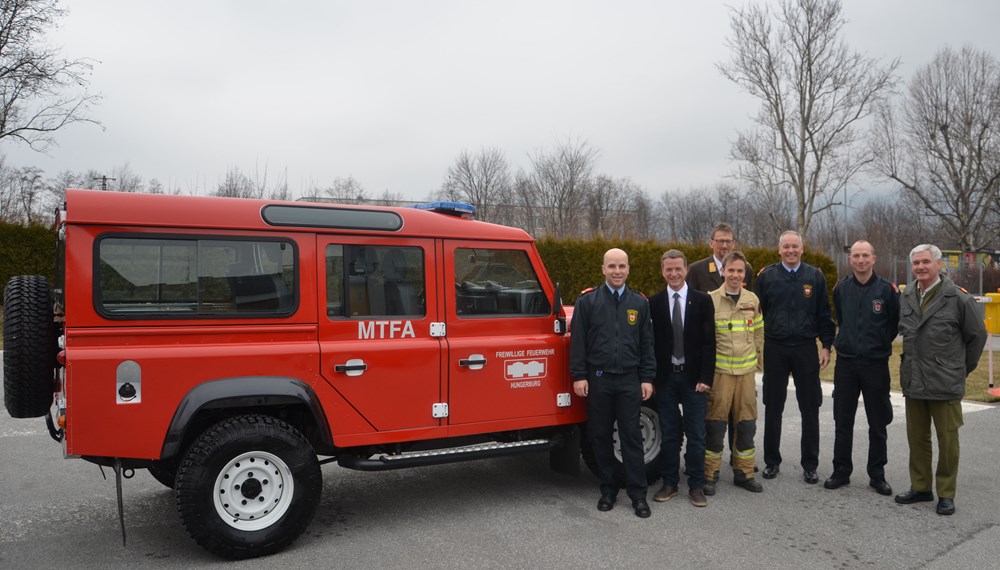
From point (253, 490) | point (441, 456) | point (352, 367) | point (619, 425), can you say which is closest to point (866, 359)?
point (619, 425)

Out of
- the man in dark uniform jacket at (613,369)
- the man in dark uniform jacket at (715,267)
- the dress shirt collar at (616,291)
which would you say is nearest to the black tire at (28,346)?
the man in dark uniform jacket at (613,369)

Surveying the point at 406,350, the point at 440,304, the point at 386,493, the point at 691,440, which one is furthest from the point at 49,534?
the point at 691,440

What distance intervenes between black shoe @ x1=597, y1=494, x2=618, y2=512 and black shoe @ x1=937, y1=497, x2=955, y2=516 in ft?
7.47

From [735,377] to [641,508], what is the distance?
51.1 inches

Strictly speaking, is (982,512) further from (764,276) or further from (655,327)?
(655,327)

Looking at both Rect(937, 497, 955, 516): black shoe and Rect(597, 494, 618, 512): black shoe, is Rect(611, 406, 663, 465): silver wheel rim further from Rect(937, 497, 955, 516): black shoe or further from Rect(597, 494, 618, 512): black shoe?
Rect(937, 497, 955, 516): black shoe

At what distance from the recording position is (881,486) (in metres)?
5.23

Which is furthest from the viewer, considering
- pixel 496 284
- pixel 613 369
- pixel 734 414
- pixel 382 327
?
pixel 734 414

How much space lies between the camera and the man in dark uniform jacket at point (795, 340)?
17.7 ft

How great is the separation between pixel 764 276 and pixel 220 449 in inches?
169

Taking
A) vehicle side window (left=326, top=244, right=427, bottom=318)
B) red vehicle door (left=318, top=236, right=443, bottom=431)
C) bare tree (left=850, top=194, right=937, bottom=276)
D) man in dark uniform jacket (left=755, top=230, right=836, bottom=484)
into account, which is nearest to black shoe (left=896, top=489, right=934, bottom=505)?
man in dark uniform jacket (left=755, top=230, right=836, bottom=484)

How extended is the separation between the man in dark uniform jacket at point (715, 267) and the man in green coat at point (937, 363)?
1.43 meters

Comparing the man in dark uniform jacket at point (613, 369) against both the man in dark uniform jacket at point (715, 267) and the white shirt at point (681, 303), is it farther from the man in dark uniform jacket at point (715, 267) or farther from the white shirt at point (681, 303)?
the man in dark uniform jacket at point (715, 267)

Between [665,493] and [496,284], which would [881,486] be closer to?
[665,493]
